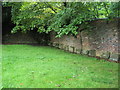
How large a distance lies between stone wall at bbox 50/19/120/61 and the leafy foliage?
1.53ft

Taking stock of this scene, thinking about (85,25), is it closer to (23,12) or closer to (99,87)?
(23,12)

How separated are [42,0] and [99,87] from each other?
6.03 meters

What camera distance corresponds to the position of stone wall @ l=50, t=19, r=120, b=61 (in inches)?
260

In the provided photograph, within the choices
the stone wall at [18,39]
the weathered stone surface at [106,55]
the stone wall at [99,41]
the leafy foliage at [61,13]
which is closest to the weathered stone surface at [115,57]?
the stone wall at [99,41]

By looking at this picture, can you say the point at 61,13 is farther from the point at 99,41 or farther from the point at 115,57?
the point at 115,57

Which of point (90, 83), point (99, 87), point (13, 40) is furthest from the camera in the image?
point (13, 40)

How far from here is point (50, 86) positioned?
3.29 m

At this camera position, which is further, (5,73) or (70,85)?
(5,73)

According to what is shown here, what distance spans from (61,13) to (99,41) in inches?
98.5

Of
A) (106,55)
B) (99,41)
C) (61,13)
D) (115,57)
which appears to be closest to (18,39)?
(61,13)

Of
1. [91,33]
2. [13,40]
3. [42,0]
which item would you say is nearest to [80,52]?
[91,33]

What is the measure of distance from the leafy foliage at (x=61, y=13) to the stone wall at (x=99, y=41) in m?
0.47

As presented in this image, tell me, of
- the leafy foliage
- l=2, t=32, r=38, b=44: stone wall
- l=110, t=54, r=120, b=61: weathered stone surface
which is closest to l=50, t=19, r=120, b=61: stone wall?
l=110, t=54, r=120, b=61: weathered stone surface

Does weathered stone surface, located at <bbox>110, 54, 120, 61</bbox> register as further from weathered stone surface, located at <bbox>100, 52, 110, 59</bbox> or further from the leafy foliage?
the leafy foliage
